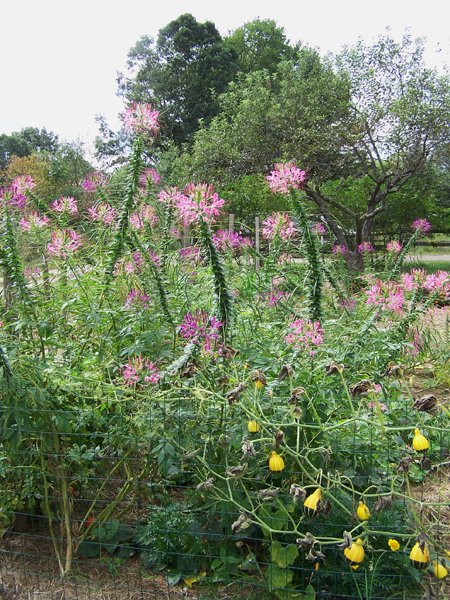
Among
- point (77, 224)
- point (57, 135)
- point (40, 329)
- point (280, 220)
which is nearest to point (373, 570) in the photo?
point (40, 329)

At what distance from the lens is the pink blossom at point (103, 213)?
9.24 feet

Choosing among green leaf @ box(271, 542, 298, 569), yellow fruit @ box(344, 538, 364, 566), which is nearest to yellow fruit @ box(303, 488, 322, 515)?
yellow fruit @ box(344, 538, 364, 566)

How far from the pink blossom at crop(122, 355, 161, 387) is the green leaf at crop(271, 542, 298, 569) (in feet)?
2.29

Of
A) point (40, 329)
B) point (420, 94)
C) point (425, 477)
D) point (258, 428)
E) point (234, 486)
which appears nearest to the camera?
point (258, 428)

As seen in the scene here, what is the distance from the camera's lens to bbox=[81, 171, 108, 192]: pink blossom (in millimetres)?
2971

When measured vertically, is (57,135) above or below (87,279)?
above

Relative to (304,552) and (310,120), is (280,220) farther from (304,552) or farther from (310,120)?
(310,120)

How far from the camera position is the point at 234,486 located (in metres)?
1.92

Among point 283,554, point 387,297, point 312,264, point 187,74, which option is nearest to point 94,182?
point 312,264

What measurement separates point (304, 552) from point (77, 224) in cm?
218

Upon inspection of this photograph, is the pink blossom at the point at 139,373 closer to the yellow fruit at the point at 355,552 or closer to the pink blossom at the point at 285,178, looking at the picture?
the yellow fruit at the point at 355,552

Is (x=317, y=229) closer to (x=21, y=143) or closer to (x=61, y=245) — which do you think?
(x=61, y=245)

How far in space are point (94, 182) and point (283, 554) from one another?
6.78ft

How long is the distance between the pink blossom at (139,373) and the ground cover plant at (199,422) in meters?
0.01
